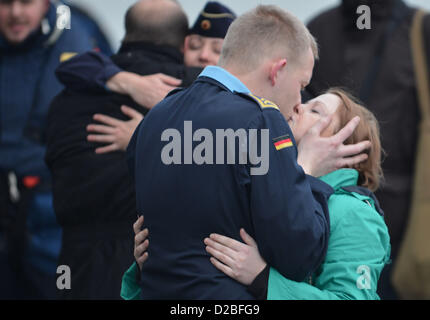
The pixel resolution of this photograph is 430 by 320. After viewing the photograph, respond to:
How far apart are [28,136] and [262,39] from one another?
2276 mm

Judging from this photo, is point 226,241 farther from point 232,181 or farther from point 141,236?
point 141,236

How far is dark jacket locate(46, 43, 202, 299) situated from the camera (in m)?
2.72

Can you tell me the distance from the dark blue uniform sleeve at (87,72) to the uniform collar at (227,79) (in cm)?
85

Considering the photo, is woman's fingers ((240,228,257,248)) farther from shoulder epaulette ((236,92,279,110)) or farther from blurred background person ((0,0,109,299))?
blurred background person ((0,0,109,299))

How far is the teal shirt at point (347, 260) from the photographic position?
190 cm

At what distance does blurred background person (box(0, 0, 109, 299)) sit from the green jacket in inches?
86.7

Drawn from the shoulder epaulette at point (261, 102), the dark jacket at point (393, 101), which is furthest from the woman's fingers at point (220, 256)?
the dark jacket at point (393, 101)

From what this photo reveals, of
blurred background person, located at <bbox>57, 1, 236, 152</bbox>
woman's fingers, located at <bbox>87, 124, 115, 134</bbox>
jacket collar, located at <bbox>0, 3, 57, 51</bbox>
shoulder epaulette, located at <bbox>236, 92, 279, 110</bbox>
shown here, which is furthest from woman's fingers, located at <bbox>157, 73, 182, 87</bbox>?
jacket collar, located at <bbox>0, 3, 57, 51</bbox>

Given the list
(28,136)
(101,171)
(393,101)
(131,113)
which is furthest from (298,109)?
(28,136)

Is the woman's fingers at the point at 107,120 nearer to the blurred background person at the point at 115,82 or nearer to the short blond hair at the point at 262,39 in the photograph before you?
the blurred background person at the point at 115,82

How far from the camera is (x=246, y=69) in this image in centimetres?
201

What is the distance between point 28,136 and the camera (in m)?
3.98
